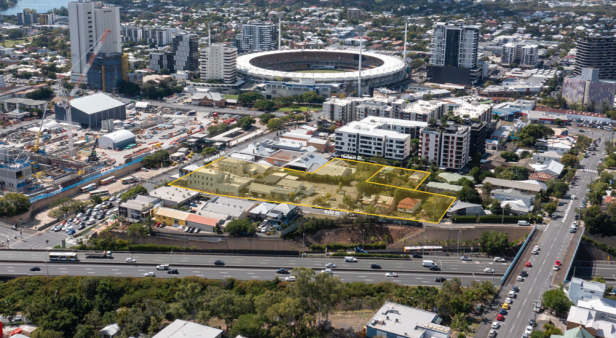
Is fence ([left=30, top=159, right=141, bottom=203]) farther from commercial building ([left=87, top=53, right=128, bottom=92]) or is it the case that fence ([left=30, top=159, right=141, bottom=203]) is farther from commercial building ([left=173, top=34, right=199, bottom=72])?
commercial building ([left=173, top=34, right=199, bottom=72])

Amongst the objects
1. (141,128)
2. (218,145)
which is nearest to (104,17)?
(141,128)

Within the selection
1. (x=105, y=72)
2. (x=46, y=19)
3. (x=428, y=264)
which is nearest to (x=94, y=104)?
(x=105, y=72)

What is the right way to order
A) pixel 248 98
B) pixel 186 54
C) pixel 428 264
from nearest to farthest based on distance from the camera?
pixel 428 264
pixel 248 98
pixel 186 54

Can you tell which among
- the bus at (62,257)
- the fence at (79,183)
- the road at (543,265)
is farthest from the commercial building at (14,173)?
the road at (543,265)

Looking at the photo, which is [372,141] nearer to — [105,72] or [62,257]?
[62,257]

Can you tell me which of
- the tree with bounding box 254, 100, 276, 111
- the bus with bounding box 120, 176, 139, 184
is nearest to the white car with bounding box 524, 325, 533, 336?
the bus with bounding box 120, 176, 139, 184
